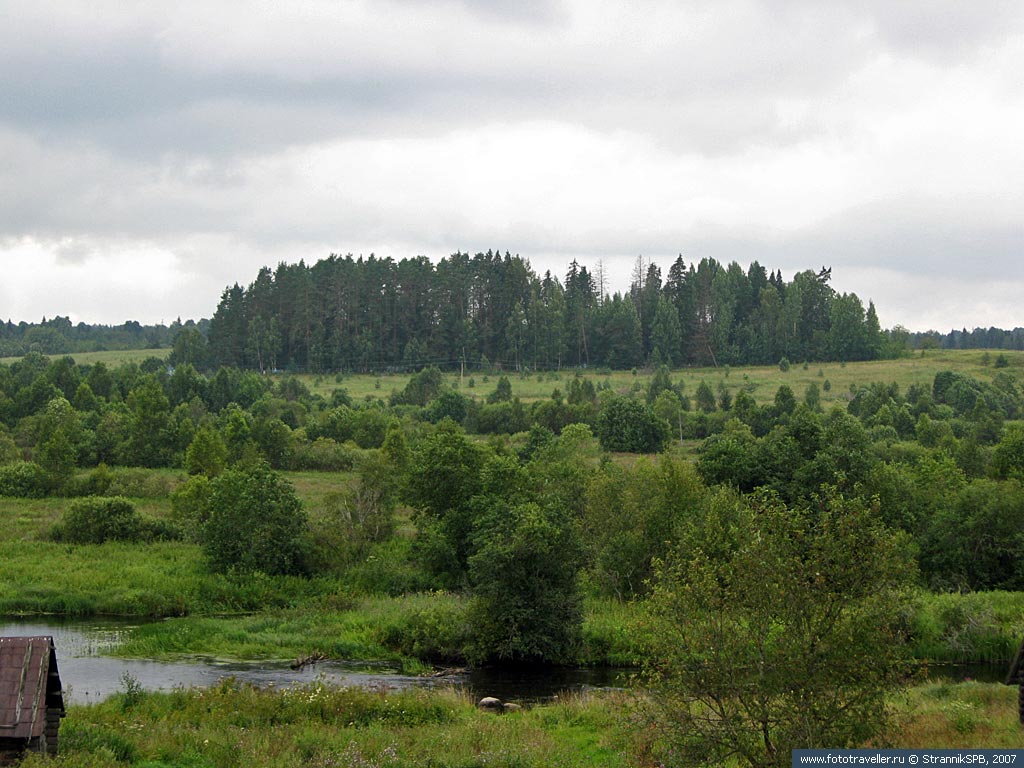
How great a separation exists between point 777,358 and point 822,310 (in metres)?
17.6

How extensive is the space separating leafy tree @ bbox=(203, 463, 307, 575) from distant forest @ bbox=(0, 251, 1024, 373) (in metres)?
107

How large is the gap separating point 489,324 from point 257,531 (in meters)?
122

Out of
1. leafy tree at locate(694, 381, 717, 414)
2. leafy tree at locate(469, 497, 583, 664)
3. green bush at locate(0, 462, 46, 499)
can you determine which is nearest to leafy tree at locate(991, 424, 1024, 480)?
leafy tree at locate(469, 497, 583, 664)

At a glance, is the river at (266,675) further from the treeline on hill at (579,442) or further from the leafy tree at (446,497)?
the leafy tree at (446,497)

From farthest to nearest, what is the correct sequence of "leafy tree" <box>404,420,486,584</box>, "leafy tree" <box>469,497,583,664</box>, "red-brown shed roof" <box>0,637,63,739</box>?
"leafy tree" <box>404,420,486,584</box> < "leafy tree" <box>469,497,583,664</box> < "red-brown shed roof" <box>0,637,63,739</box>

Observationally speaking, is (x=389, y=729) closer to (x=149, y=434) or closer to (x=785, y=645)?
(x=785, y=645)

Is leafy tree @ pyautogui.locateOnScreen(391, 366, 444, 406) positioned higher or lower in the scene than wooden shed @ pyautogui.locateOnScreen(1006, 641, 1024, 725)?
higher

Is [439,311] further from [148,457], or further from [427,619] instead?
[427,619]

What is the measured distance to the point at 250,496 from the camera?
5778 cm

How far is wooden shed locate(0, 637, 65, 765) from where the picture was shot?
833 inches

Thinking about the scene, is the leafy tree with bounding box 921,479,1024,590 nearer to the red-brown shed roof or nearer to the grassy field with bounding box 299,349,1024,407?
the red-brown shed roof

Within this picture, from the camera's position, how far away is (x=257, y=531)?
57.7m

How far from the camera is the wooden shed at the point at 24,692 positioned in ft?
69.4

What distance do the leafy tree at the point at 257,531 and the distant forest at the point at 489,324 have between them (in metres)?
107
